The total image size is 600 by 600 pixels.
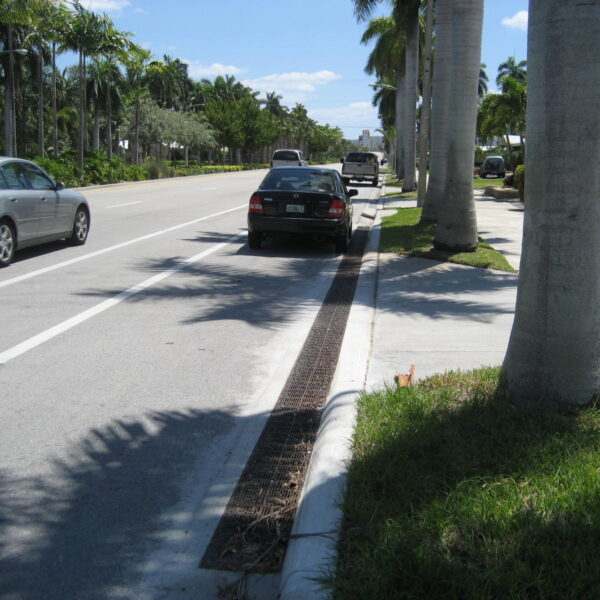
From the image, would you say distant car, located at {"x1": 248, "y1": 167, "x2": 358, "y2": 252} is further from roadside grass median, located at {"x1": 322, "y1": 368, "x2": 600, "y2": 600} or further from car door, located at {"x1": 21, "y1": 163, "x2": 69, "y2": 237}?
roadside grass median, located at {"x1": 322, "y1": 368, "x2": 600, "y2": 600}

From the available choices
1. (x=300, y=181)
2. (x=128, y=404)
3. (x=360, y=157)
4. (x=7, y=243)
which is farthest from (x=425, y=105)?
(x=128, y=404)

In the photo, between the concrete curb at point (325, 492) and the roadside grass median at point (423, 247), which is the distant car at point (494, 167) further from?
the concrete curb at point (325, 492)

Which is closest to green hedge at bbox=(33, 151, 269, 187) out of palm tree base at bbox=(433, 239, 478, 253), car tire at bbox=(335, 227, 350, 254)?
car tire at bbox=(335, 227, 350, 254)

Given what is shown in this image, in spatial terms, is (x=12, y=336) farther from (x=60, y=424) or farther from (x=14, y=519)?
(x=14, y=519)

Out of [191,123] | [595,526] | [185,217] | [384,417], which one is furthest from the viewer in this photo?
[191,123]

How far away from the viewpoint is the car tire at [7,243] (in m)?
10.7

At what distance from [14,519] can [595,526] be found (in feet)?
8.85

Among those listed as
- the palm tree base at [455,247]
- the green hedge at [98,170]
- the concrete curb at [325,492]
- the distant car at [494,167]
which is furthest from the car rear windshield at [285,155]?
the concrete curb at [325,492]

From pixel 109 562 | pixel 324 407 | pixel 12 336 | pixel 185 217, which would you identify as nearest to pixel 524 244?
pixel 324 407

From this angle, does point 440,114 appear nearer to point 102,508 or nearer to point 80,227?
point 80,227

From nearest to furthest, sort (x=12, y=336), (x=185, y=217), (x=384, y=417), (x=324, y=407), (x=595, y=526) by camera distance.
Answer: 1. (x=595, y=526)
2. (x=384, y=417)
3. (x=324, y=407)
4. (x=12, y=336)
5. (x=185, y=217)

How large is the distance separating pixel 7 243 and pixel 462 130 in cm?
734

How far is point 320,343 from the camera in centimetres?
714

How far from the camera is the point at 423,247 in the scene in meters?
13.1
